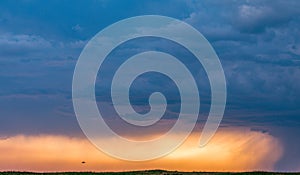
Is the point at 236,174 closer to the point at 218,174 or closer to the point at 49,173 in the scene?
the point at 218,174

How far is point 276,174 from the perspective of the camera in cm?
7638

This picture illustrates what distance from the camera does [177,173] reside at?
3027 inches

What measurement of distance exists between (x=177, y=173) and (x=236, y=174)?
691cm

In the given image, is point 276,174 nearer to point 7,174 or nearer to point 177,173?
point 177,173

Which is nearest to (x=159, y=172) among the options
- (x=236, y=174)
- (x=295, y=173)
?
(x=236, y=174)

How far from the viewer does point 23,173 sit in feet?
Result: 261

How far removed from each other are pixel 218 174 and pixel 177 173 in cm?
475

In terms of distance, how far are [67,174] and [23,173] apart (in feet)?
18.3

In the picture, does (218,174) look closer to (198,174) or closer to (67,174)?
(198,174)

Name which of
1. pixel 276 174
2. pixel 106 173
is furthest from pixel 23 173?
pixel 276 174

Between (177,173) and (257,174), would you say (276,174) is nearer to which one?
(257,174)

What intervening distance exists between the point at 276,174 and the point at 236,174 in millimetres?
4594

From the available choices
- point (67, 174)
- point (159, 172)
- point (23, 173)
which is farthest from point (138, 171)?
point (23, 173)

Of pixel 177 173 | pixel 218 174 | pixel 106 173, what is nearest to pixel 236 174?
pixel 218 174
